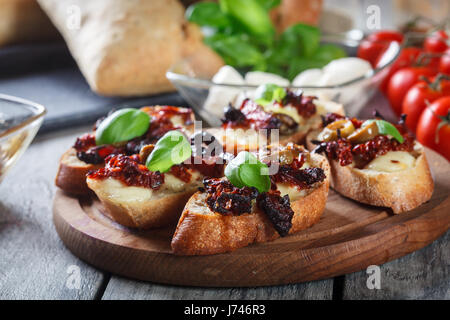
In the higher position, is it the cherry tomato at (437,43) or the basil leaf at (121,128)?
the basil leaf at (121,128)

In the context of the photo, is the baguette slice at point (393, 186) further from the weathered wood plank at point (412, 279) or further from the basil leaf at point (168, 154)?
the basil leaf at point (168, 154)

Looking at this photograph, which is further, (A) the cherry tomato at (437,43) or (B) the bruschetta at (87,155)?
(A) the cherry tomato at (437,43)

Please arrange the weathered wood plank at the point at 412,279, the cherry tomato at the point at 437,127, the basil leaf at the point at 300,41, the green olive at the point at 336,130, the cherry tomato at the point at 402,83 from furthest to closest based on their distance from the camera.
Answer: the basil leaf at the point at 300,41 < the cherry tomato at the point at 402,83 < the cherry tomato at the point at 437,127 < the green olive at the point at 336,130 < the weathered wood plank at the point at 412,279

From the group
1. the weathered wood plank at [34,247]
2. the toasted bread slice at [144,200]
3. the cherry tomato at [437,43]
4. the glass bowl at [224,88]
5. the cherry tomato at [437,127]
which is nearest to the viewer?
the weathered wood plank at [34,247]

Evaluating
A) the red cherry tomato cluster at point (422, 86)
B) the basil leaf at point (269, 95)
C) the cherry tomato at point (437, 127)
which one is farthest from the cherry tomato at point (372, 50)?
the basil leaf at point (269, 95)

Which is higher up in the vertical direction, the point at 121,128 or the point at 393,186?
the point at 121,128

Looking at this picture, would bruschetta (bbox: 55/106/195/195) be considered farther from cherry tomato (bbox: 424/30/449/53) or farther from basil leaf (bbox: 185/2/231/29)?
cherry tomato (bbox: 424/30/449/53)

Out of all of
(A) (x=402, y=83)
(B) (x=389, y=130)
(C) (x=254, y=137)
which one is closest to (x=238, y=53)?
(A) (x=402, y=83)

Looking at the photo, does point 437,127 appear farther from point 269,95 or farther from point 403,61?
point 403,61
